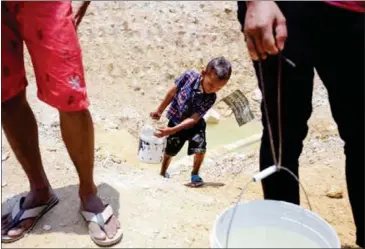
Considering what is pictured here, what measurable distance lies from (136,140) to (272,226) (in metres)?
2.50

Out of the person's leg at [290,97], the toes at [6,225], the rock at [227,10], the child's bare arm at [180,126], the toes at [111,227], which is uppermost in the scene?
the person's leg at [290,97]

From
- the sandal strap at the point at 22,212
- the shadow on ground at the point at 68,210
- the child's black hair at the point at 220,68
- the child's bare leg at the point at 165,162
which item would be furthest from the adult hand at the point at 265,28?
the child's bare leg at the point at 165,162

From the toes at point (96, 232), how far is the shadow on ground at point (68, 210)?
68 mm

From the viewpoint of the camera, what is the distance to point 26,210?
1980 mm

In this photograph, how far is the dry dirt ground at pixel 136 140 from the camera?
2.05 metres

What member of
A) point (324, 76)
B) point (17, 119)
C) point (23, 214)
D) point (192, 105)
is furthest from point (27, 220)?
point (192, 105)

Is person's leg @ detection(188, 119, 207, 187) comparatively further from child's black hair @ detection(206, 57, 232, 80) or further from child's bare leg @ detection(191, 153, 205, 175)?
child's black hair @ detection(206, 57, 232, 80)

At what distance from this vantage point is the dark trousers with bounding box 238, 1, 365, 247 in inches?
66.0

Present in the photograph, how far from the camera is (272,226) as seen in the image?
5.53ft

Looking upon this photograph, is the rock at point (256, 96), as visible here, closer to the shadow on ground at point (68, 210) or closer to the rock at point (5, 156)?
the rock at point (5, 156)

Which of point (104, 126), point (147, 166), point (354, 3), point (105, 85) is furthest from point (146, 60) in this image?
point (354, 3)

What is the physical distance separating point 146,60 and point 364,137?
3.77 m

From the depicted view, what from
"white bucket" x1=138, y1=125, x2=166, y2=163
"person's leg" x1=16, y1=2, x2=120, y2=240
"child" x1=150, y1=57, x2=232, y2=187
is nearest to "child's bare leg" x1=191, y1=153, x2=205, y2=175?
"child" x1=150, y1=57, x2=232, y2=187

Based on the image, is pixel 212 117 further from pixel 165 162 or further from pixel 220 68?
pixel 220 68
